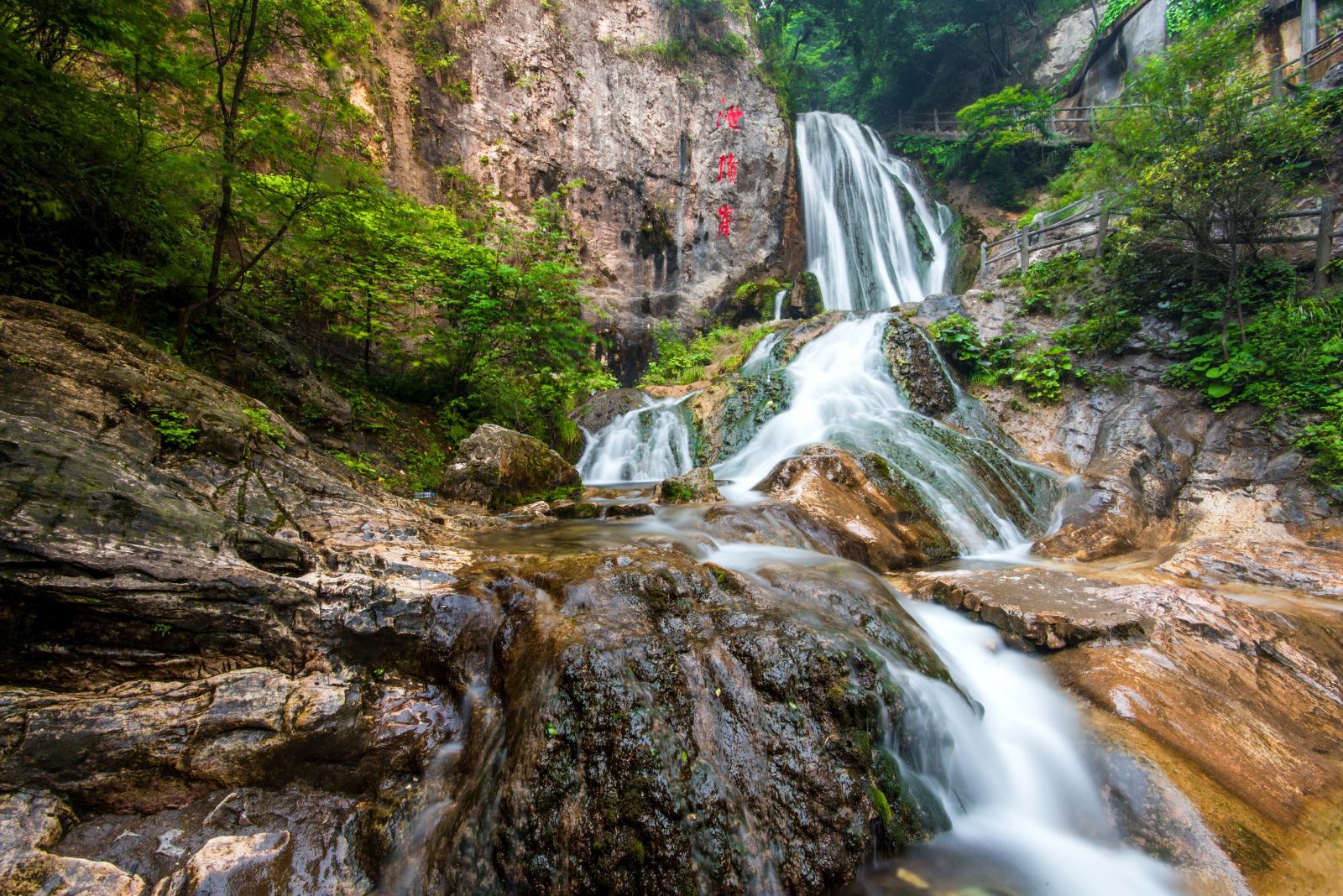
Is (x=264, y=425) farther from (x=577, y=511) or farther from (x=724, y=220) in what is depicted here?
(x=724, y=220)

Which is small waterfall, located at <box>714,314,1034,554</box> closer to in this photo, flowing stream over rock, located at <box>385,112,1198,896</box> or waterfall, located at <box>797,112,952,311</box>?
flowing stream over rock, located at <box>385,112,1198,896</box>

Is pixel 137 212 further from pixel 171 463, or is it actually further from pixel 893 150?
pixel 893 150

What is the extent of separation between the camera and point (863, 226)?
62.4 feet

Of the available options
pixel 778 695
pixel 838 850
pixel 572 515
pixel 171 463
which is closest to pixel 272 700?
pixel 171 463

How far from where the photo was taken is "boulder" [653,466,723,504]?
6703 mm

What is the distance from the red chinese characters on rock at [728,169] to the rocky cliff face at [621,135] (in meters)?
0.07

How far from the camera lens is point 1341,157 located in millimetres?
9344

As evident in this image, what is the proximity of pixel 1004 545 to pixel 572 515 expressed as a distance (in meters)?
5.40

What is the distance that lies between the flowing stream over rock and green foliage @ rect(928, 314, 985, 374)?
325 inches

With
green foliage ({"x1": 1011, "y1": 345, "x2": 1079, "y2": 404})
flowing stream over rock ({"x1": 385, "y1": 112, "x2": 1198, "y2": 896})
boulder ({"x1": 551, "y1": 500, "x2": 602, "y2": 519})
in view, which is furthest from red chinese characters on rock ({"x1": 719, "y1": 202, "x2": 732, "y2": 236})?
flowing stream over rock ({"x1": 385, "y1": 112, "x2": 1198, "y2": 896})

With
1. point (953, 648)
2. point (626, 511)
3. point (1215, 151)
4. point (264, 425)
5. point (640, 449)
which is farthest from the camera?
point (640, 449)

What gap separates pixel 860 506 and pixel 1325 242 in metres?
9.69

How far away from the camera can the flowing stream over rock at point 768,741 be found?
7.36ft

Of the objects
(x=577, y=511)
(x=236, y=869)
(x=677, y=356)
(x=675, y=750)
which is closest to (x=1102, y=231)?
(x=677, y=356)
